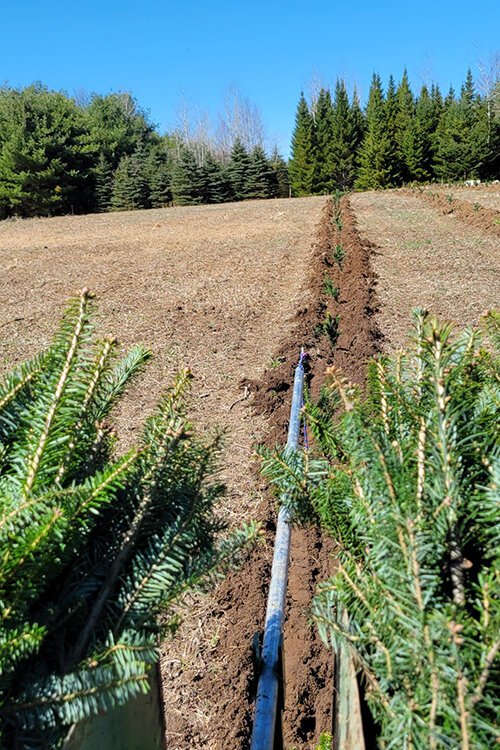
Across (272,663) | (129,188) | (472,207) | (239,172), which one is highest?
(239,172)

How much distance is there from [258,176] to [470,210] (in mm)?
25116

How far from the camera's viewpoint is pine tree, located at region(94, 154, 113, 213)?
39.0m

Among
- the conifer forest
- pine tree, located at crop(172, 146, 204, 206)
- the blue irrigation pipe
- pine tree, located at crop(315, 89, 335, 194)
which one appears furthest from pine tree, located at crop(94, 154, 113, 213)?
the blue irrigation pipe

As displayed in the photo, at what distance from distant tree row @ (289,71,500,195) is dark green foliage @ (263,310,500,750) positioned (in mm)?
45178

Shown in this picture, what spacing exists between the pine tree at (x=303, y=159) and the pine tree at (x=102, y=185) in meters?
15.6

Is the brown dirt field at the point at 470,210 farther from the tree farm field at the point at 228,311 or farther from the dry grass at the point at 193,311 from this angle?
the dry grass at the point at 193,311

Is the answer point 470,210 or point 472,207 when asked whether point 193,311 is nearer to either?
point 470,210

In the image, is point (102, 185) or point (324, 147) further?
point (324, 147)

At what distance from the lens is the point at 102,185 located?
3916cm

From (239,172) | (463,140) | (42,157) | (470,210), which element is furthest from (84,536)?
(463,140)

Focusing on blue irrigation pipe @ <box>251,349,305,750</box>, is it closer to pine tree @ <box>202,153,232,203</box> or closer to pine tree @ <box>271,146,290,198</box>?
pine tree @ <box>202,153,232,203</box>


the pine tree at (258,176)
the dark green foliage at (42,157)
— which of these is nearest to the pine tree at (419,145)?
the pine tree at (258,176)

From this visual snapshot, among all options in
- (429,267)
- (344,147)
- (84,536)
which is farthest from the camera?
(344,147)

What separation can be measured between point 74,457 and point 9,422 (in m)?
0.15
